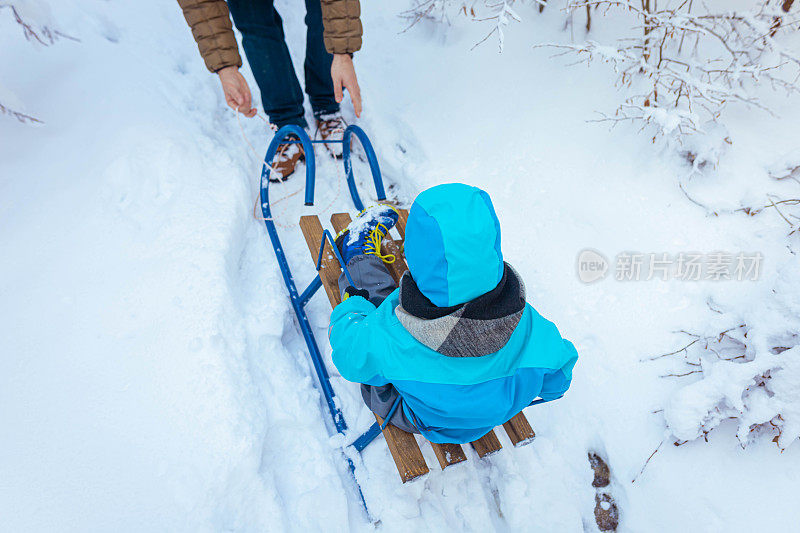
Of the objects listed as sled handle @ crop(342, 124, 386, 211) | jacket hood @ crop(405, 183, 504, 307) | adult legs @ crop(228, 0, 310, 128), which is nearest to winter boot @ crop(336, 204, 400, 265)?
sled handle @ crop(342, 124, 386, 211)

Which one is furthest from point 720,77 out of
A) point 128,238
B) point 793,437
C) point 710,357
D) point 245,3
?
point 128,238

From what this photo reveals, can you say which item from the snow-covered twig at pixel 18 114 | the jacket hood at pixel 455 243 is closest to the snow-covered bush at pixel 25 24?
the snow-covered twig at pixel 18 114

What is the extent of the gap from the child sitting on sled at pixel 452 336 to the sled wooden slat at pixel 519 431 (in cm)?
22

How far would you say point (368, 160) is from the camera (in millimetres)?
2574

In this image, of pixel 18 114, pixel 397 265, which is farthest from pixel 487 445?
pixel 18 114

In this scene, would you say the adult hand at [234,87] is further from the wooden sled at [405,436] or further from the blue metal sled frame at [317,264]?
the wooden sled at [405,436]

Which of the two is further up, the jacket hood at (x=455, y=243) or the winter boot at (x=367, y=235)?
the jacket hood at (x=455, y=243)

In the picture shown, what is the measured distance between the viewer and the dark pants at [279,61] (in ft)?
7.49

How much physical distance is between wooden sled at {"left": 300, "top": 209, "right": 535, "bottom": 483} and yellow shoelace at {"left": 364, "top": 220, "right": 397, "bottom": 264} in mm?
39

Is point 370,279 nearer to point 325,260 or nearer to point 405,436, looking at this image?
point 325,260

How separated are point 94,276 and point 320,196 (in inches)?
50.1

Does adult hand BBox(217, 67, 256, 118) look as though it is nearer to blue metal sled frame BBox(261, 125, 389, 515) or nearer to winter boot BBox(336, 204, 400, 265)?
blue metal sled frame BBox(261, 125, 389, 515)

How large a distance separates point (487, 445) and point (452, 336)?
29.1 inches

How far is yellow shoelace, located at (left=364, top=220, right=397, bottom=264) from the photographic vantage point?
192 cm
